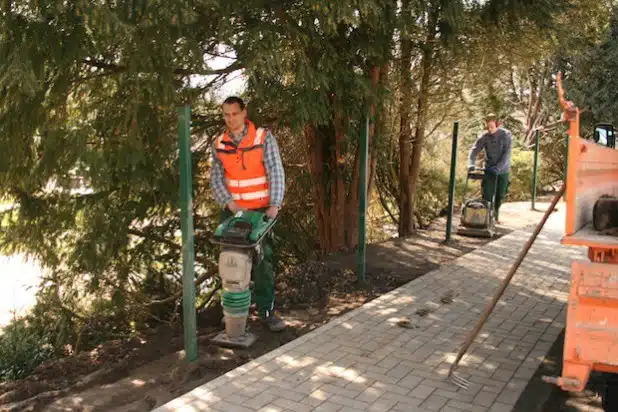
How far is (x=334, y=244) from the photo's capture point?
8.92 metres

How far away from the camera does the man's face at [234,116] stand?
16.6ft

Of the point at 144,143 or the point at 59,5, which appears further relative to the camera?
the point at 144,143

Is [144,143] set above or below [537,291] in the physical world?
above

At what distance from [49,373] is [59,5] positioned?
2999 millimetres

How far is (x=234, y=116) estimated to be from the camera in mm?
5066

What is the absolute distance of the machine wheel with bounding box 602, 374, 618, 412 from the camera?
384cm

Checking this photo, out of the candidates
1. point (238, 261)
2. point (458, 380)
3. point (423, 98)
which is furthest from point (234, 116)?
point (423, 98)

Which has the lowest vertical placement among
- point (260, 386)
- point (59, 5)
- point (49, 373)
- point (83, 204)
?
point (49, 373)

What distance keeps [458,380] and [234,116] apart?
8.45 ft

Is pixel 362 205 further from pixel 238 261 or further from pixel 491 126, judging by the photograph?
pixel 491 126

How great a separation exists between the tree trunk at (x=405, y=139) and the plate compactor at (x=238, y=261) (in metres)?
4.06

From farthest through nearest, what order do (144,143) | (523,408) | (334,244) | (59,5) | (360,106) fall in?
(334,244)
(360,106)
(144,143)
(59,5)
(523,408)

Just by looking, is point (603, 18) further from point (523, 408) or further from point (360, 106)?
point (523, 408)

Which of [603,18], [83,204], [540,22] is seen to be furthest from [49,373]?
[603,18]
